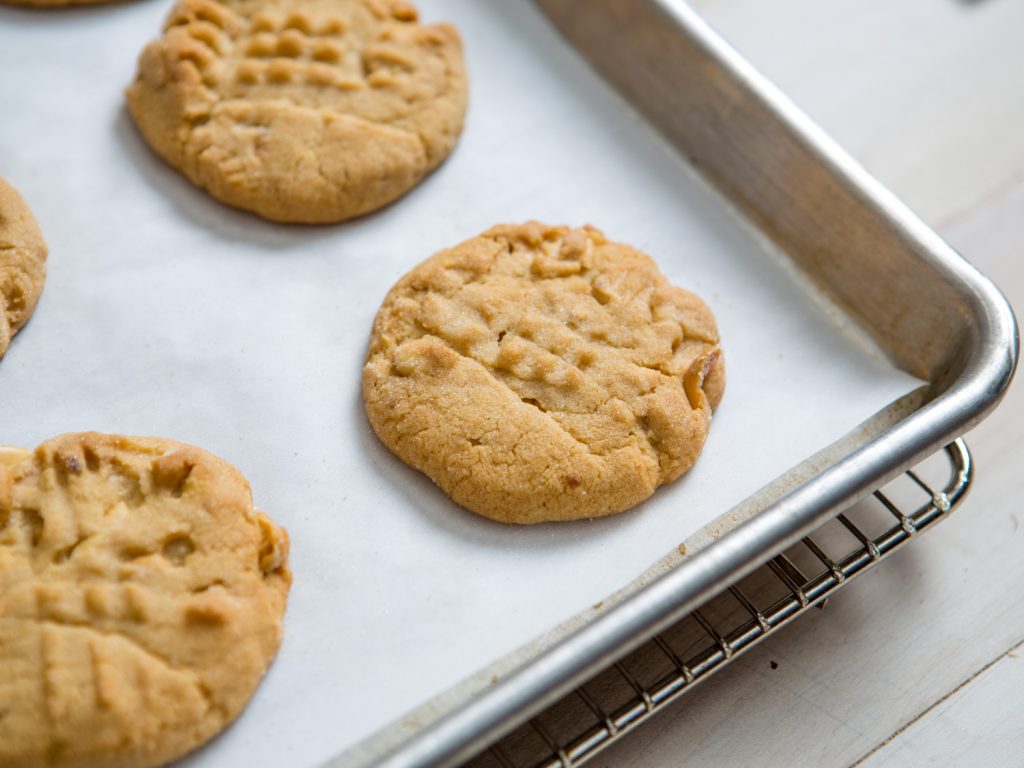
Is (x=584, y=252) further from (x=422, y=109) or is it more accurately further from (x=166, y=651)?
(x=166, y=651)

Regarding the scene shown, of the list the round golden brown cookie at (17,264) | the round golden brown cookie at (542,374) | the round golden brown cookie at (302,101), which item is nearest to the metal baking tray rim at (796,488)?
the round golden brown cookie at (542,374)

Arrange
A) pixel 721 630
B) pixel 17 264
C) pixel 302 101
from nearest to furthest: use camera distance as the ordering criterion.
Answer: pixel 721 630 → pixel 17 264 → pixel 302 101

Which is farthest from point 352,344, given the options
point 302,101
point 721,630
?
Result: point 721,630

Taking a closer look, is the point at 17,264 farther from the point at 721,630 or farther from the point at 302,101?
the point at 721,630

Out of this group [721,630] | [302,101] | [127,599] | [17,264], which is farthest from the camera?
[302,101]

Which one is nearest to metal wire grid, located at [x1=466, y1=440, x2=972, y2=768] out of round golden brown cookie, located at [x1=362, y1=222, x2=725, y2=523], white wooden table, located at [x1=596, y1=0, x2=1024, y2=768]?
white wooden table, located at [x1=596, y1=0, x2=1024, y2=768]

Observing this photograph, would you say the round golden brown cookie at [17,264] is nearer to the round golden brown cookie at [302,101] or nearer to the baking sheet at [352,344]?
the baking sheet at [352,344]
